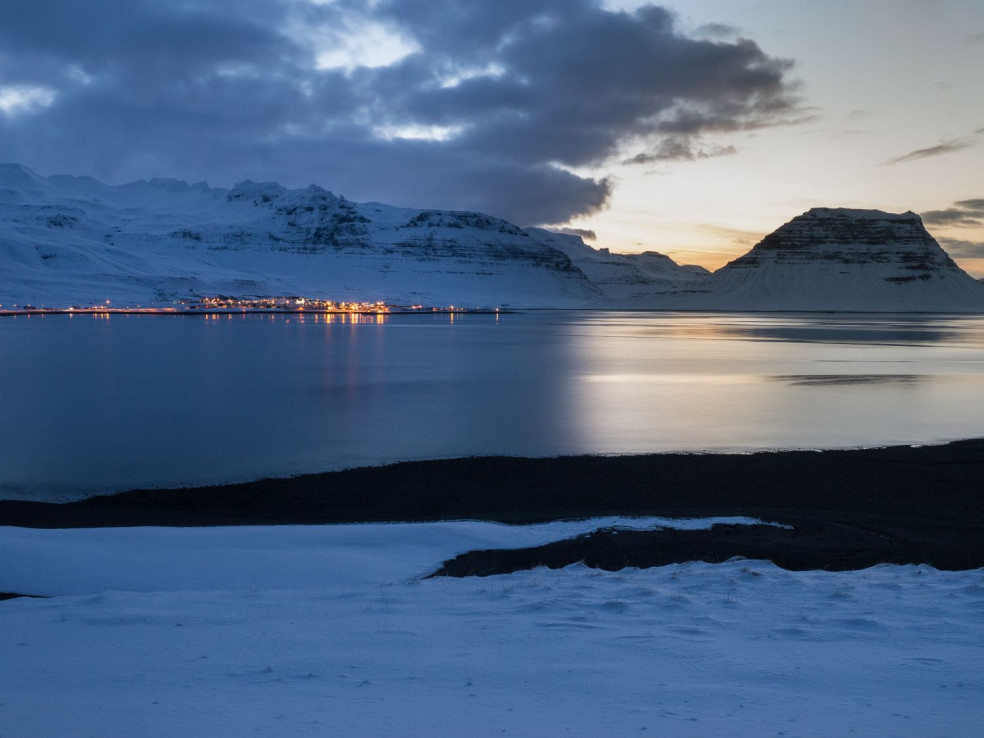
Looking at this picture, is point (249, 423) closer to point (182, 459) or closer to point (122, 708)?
point (182, 459)

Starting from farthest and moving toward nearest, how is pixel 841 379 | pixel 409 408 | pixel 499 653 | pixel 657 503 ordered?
pixel 841 379, pixel 409 408, pixel 657 503, pixel 499 653

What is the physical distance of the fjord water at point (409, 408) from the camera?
16469 mm

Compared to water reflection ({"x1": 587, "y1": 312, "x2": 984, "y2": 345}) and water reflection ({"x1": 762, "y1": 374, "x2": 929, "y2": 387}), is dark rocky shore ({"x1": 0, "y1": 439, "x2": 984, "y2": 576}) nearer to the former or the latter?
water reflection ({"x1": 762, "y1": 374, "x2": 929, "y2": 387})

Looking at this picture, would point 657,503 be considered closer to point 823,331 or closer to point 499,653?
point 499,653

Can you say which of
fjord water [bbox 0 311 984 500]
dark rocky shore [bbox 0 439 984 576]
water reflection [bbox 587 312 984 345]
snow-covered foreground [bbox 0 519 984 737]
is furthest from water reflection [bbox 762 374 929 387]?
water reflection [bbox 587 312 984 345]

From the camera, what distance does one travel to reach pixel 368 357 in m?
44.2

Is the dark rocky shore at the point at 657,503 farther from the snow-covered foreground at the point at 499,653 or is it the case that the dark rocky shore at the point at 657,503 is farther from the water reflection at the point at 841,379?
the water reflection at the point at 841,379

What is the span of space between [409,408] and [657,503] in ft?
41.4

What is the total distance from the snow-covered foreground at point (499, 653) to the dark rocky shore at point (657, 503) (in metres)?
1.22

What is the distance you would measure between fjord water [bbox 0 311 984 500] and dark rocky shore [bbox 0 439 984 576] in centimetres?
148

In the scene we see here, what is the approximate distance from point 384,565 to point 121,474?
28.3 ft

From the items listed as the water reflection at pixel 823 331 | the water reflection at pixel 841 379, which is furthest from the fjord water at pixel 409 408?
the water reflection at pixel 823 331

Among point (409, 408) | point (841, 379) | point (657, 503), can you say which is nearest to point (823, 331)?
point (841, 379)

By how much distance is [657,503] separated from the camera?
40.5ft
